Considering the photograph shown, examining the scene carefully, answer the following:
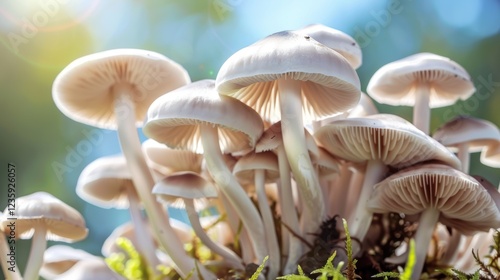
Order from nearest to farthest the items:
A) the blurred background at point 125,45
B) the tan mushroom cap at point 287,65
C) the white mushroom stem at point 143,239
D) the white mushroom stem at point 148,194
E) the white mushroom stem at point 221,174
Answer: the tan mushroom cap at point 287,65, the white mushroom stem at point 221,174, the white mushroom stem at point 148,194, the white mushroom stem at point 143,239, the blurred background at point 125,45

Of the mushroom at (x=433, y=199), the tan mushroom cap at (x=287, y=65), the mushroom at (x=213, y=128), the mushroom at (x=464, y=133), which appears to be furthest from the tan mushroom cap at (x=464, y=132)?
the mushroom at (x=213, y=128)

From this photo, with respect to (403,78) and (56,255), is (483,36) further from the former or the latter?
(56,255)

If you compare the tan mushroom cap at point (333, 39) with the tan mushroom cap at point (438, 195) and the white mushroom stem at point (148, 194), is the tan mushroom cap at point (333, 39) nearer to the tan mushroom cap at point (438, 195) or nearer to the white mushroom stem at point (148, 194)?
the tan mushroom cap at point (438, 195)

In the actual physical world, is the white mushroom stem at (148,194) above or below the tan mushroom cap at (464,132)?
below

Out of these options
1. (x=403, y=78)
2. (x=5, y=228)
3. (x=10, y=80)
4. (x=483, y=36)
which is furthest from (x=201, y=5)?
(x=5, y=228)

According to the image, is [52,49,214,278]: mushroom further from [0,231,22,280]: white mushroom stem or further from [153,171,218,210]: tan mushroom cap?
[0,231,22,280]: white mushroom stem

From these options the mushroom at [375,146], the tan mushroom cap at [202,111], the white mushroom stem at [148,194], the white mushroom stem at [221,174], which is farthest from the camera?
the white mushroom stem at [148,194]

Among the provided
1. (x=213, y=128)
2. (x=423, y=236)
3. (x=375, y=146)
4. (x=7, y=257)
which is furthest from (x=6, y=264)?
(x=423, y=236)
